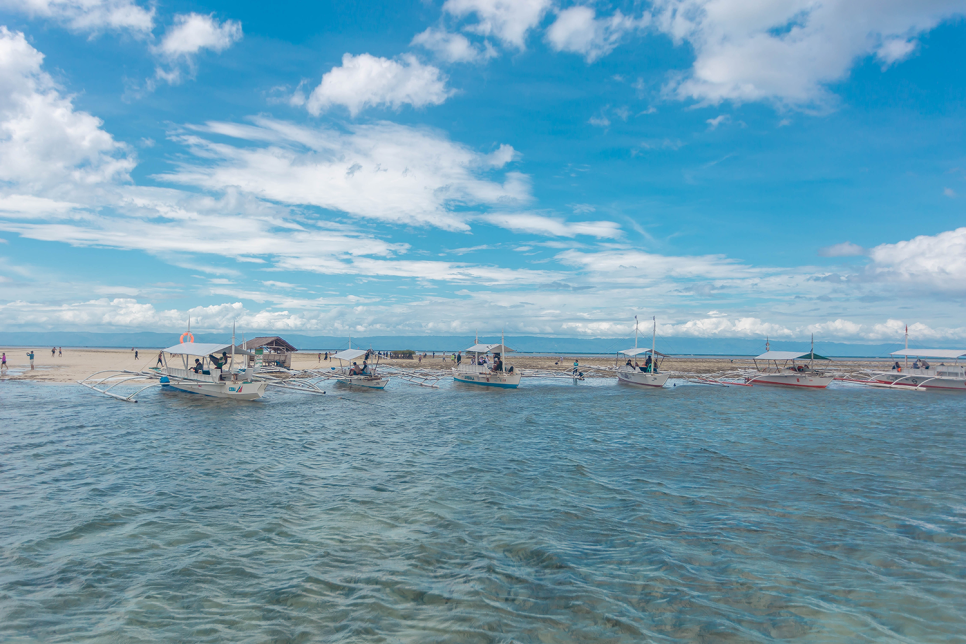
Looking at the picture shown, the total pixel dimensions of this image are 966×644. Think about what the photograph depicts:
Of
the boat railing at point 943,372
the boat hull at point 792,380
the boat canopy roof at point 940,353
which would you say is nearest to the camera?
the boat canopy roof at point 940,353

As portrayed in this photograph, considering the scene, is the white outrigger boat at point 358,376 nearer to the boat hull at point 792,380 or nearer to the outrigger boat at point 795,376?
the outrigger boat at point 795,376

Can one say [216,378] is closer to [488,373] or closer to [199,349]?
[199,349]

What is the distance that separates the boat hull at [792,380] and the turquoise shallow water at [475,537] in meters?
28.3

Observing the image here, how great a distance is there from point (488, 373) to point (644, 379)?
16.9 m

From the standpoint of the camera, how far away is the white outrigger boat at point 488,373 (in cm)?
4503

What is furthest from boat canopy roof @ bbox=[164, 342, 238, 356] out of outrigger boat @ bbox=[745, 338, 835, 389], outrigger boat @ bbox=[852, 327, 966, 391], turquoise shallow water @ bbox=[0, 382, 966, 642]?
outrigger boat @ bbox=[852, 327, 966, 391]

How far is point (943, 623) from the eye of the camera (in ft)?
23.1

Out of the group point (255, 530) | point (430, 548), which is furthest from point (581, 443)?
point (255, 530)

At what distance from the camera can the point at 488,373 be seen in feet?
149

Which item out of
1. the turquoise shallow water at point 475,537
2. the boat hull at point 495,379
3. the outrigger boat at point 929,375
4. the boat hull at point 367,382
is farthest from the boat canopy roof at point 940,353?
the boat hull at point 367,382

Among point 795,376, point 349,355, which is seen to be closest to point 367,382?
point 349,355

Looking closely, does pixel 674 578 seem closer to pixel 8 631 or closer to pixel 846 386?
pixel 8 631

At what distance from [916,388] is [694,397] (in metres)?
24.4

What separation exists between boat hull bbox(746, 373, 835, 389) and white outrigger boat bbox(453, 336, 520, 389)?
91.1ft
